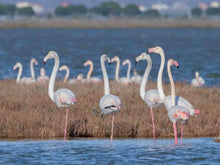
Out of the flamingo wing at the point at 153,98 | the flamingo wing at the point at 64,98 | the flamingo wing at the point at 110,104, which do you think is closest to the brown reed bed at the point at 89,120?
the flamingo wing at the point at 64,98

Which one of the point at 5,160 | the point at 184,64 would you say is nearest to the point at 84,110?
the point at 5,160

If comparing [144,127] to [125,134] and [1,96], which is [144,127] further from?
[1,96]

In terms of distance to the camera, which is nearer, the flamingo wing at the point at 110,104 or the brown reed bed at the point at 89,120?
the flamingo wing at the point at 110,104

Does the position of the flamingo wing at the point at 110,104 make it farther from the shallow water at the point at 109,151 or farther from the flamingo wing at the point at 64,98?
the flamingo wing at the point at 64,98

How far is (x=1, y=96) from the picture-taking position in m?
17.5

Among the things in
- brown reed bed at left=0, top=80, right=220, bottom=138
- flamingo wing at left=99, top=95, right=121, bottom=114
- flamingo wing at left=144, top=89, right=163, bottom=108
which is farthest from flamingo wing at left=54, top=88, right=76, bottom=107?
flamingo wing at left=144, top=89, right=163, bottom=108

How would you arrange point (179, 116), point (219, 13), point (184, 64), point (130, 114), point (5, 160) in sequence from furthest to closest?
1. point (219, 13)
2. point (184, 64)
3. point (130, 114)
4. point (179, 116)
5. point (5, 160)

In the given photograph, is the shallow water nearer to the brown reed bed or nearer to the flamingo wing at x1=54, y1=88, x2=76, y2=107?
the brown reed bed

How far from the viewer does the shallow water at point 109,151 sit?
40.6 ft

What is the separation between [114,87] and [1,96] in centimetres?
327

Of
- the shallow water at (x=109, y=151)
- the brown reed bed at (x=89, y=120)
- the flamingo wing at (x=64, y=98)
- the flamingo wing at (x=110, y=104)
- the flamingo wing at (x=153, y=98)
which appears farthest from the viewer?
the flamingo wing at (x=64, y=98)

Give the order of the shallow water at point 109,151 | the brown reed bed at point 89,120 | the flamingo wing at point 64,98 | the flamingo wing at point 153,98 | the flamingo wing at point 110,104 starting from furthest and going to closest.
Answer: the flamingo wing at point 64,98 < the brown reed bed at point 89,120 < the flamingo wing at point 153,98 < the flamingo wing at point 110,104 < the shallow water at point 109,151

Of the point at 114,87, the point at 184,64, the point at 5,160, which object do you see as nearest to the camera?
the point at 5,160

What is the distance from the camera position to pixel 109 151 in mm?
13094
